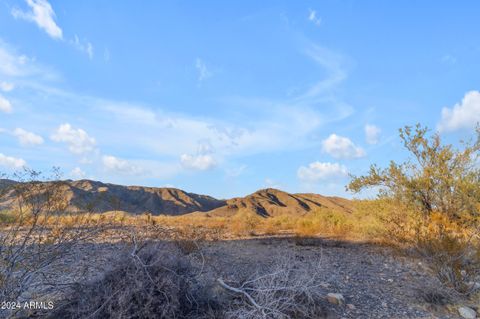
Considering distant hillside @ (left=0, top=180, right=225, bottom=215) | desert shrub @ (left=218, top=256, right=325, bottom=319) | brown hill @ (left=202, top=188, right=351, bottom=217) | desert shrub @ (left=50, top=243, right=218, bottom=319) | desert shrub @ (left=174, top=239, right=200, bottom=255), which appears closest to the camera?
desert shrub @ (left=50, top=243, right=218, bottom=319)

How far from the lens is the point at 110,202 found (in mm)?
5922

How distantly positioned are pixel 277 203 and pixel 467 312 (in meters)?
44.0

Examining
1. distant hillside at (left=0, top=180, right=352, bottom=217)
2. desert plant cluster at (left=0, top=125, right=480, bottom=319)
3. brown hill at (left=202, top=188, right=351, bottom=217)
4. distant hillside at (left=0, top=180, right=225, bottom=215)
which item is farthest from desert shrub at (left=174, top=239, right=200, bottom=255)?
brown hill at (left=202, top=188, right=351, bottom=217)

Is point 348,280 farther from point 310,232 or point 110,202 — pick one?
point 310,232

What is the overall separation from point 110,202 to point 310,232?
1068cm

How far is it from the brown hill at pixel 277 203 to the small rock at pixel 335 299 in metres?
37.3

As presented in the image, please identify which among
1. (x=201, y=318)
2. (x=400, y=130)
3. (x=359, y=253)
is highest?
(x=400, y=130)

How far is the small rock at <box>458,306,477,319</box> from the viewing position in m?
5.25

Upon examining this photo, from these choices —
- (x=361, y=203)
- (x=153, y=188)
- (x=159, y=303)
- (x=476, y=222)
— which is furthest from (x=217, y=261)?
(x=153, y=188)

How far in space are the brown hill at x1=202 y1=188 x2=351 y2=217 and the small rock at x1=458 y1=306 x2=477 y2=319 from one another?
37.6m

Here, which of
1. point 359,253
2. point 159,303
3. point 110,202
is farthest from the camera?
point 359,253

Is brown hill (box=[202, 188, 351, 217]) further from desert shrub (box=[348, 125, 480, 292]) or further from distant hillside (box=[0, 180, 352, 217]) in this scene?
desert shrub (box=[348, 125, 480, 292])

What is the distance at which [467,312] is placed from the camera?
5.32m

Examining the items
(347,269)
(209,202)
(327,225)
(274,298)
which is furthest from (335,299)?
(209,202)
